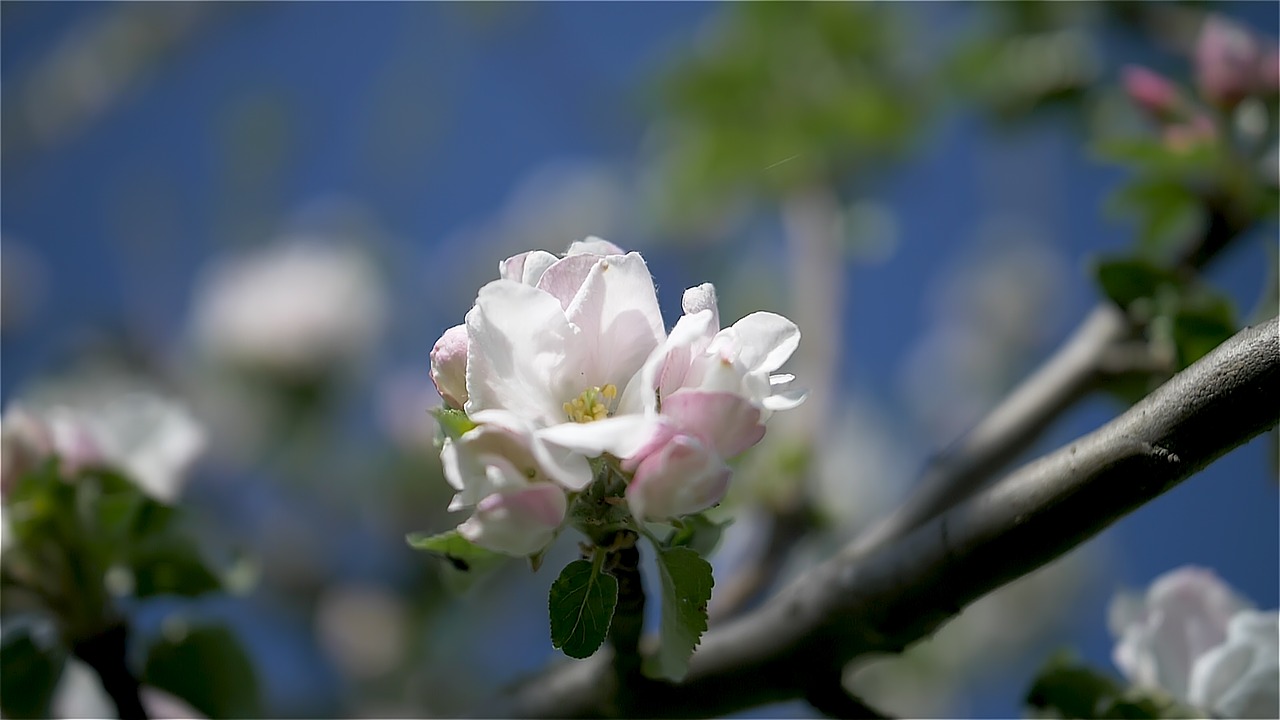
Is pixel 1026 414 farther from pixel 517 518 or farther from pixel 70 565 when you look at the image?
pixel 70 565

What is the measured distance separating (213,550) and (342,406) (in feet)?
4.42

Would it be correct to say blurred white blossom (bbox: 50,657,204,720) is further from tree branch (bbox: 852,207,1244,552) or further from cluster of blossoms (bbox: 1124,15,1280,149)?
cluster of blossoms (bbox: 1124,15,1280,149)

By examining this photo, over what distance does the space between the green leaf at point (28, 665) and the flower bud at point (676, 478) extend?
0.43 metres

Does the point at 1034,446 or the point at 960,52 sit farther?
the point at 960,52

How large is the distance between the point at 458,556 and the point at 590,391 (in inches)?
3.7

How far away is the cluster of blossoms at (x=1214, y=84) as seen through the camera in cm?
76

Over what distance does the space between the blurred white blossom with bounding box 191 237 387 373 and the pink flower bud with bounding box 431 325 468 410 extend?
5.29 feet

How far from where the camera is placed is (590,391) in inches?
17.2

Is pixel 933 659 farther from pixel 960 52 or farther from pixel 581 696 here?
pixel 581 696

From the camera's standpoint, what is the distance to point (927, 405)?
2285mm

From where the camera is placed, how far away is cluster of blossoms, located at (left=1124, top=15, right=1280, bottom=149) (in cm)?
76

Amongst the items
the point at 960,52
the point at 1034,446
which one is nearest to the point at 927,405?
the point at 960,52

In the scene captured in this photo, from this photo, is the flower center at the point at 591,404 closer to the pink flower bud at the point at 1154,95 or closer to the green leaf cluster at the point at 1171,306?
the green leaf cluster at the point at 1171,306

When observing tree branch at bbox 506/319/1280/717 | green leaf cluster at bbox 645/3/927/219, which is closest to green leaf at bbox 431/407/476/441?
tree branch at bbox 506/319/1280/717
